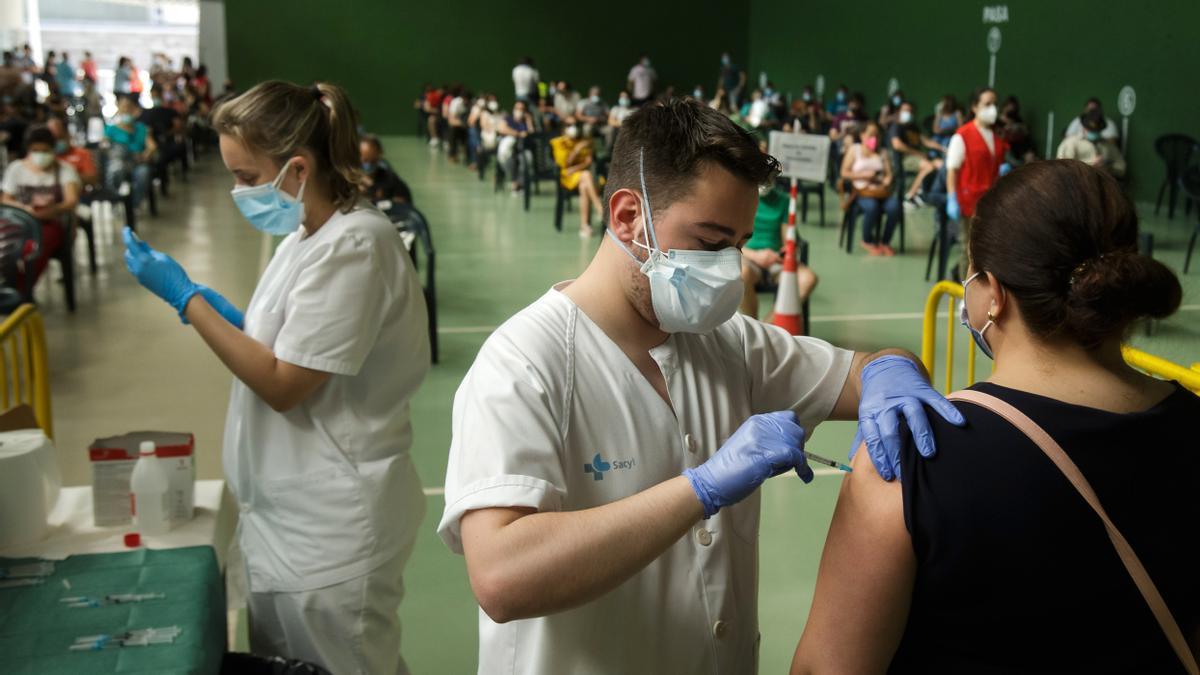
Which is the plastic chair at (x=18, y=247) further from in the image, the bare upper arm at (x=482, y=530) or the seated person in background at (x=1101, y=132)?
the seated person in background at (x=1101, y=132)

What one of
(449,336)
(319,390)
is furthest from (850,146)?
(319,390)

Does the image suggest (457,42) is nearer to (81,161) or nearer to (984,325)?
(81,161)

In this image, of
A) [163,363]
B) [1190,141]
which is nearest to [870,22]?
[1190,141]

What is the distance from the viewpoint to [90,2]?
3697 cm

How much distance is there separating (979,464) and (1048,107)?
50.6 feet

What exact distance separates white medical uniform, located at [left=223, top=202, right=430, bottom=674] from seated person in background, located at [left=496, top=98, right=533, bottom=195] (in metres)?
12.2

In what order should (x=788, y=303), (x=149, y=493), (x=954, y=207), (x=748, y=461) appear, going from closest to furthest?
(x=748, y=461) → (x=149, y=493) → (x=788, y=303) → (x=954, y=207)

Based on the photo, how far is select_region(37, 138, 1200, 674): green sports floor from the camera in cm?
392

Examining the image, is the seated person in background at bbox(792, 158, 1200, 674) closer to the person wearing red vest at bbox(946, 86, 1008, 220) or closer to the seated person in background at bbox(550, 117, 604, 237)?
the person wearing red vest at bbox(946, 86, 1008, 220)

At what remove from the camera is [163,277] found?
2648 mm

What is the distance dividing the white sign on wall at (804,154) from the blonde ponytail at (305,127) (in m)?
5.91

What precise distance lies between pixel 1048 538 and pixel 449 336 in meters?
6.40

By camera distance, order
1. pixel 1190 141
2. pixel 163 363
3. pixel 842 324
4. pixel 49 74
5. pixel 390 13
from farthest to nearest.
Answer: pixel 390 13, pixel 49 74, pixel 1190 141, pixel 842 324, pixel 163 363

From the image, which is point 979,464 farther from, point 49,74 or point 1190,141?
point 49,74
